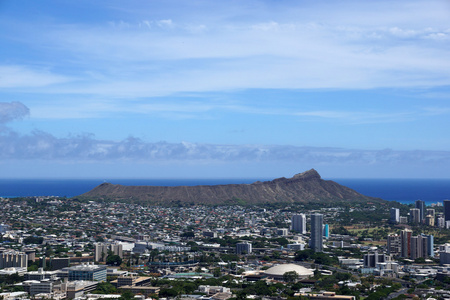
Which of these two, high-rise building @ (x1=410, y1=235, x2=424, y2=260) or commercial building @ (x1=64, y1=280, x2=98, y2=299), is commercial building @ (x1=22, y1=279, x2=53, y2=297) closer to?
commercial building @ (x1=64, y1=280, x2=98, y2=299)

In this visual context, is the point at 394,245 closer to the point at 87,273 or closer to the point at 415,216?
the point at 415,216

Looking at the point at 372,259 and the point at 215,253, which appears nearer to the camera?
the point at 372,259

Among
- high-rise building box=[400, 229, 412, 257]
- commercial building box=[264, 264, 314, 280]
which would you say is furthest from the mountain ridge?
commercial building box=[264, 264, 314, 280]

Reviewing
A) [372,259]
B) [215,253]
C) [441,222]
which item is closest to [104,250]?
[215,253]

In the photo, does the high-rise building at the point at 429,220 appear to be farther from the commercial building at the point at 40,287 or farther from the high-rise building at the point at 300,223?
the commercial building at the point at 40,287

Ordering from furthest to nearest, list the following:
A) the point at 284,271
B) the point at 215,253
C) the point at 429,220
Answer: the point at 429,220
the point at 215,253
the point at 284,271

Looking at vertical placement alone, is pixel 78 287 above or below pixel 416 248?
below
